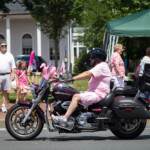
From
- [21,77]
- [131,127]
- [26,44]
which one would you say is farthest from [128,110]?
[26,44]

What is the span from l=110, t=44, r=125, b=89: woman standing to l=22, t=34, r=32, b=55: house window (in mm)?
35782

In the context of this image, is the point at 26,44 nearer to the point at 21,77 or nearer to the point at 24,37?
the point at 24,37

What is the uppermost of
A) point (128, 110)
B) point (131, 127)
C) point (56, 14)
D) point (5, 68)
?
point (56, 14)

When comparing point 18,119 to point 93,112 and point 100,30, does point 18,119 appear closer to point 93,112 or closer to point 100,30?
point 93,112

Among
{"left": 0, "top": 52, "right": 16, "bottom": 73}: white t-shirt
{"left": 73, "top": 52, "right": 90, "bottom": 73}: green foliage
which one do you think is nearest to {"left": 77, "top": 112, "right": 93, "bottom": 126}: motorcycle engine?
{"left": 0, "top": 52, "right": 16, "bottom": 73}: white t-shirt

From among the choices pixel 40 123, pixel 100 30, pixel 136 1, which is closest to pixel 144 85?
pixel 40 123

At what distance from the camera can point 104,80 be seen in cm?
768

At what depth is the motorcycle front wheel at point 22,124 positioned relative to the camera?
764 centimetres

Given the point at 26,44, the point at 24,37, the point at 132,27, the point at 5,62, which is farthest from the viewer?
the point at 24,37

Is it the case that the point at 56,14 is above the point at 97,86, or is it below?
above
